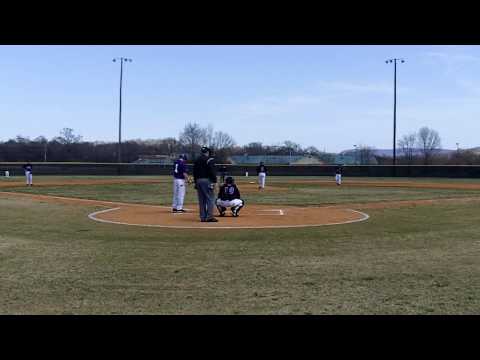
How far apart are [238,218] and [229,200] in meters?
0.89

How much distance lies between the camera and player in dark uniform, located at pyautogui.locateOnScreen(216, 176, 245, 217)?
15414mm

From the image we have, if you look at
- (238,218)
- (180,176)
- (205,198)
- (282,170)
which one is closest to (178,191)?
(180,176)

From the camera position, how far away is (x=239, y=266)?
25.2 ft

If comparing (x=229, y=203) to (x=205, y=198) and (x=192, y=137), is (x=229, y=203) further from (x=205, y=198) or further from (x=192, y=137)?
(x=192, y=137)

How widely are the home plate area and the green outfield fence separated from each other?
1482 inches

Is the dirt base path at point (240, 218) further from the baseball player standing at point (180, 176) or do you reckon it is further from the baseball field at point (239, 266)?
the baseball player standing at point (180, 176)

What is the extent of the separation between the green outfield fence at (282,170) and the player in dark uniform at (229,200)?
38.5 m
